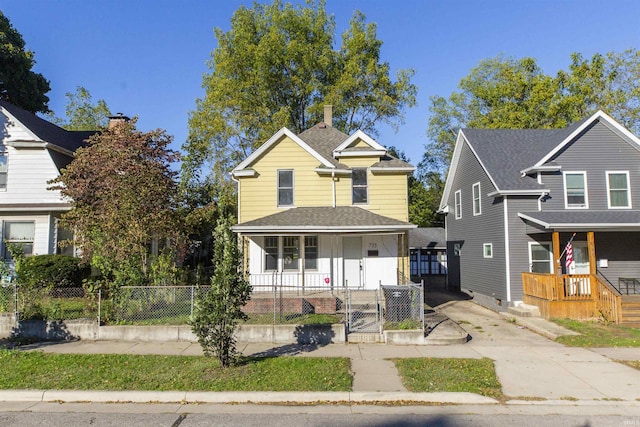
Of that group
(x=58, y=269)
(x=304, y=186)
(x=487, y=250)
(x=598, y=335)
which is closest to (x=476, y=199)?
(x=487, y=250)

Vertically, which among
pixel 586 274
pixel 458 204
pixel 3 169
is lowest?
pixel 586 274

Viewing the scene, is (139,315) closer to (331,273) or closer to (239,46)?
(331,273)

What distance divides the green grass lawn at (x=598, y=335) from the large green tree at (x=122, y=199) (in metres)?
12.3

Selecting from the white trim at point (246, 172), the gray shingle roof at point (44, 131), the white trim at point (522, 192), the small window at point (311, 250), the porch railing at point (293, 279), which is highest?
the gray shingle roof at point (44, 131)

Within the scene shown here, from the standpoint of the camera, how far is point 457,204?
21.5 m

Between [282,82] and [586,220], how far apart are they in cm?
2117

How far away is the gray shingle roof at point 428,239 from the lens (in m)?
28.2

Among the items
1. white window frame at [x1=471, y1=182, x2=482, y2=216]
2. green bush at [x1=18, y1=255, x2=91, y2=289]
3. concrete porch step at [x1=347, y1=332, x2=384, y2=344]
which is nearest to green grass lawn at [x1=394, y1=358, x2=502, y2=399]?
concrete porch step at [x1=347, y1=332, x2=384, y2=344]

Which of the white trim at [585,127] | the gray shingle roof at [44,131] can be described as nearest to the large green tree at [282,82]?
the gray shingle roof at [44,131]

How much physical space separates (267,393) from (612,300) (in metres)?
12.1

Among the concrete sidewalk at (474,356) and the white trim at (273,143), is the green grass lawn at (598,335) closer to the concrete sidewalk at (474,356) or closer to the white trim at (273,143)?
the concrete sidewalk at (474,356)

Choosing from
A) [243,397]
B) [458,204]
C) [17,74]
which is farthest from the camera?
[17,74]

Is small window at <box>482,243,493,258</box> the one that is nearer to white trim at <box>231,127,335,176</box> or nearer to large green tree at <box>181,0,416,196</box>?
white trim at <box>231,127,335,176</box>

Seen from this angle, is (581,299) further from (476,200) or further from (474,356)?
(474,356)
